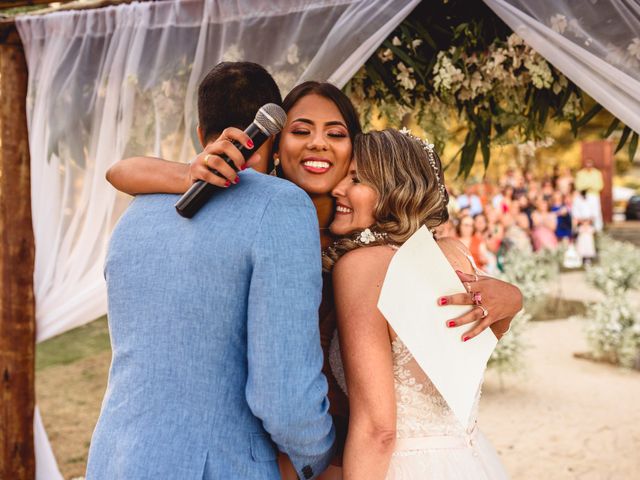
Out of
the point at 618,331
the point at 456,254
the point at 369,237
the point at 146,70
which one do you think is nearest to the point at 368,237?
the point at 369,237

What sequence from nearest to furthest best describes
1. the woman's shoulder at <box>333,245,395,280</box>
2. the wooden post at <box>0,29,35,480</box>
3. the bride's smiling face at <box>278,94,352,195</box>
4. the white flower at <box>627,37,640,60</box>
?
the woman's shoulder at <box>333,245,395,280</box> < the bride's smiling face at <box>278,94,352,195</box> < the white flower at <box>627,37,640,60</box> < the wooden post at <box>0,29,35,480</box>

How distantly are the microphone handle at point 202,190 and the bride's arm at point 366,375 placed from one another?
51cm

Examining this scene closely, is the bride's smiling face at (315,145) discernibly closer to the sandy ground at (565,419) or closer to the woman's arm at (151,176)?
the woman's arm at (151,176)

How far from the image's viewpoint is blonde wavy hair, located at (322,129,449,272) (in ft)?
6.90

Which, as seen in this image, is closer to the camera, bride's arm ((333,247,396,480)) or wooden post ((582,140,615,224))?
bride's arm ((333,247,396,480))

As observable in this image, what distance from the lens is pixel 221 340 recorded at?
1.58 meters

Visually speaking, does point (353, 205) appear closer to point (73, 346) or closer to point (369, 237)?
point (369, 237)

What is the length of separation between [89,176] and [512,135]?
8.08 feet

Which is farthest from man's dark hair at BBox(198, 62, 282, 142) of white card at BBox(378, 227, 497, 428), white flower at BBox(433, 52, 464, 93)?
white flower at BBox(433, 52, 464, 93)

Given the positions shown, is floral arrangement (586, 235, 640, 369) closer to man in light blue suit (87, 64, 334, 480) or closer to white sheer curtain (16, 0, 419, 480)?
white sheer curtain (16, 0, 419, 480)

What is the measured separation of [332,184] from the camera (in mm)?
2432

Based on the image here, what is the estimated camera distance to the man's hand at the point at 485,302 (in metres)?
1.94

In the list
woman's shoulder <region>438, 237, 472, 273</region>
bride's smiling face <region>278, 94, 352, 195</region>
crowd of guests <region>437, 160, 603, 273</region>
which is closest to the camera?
woman's shoulder <region>438, 237, 472, 273</region>

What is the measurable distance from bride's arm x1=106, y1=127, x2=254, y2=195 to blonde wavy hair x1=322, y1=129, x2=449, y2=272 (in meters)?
0.39
